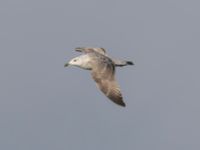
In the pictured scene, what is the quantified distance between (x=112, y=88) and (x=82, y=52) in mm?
12934

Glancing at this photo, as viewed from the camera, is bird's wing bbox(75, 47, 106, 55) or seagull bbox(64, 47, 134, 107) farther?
bird's wing bbox(75, 47, 106, 55)

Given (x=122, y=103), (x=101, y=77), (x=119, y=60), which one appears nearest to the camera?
(x=122, y=103)

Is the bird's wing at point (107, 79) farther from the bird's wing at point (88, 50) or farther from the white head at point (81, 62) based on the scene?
the bird's wing at point (88, 50)

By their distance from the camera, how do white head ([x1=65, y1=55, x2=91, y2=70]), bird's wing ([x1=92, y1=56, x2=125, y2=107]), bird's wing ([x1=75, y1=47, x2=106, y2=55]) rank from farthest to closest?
bird's wing ([x1=75, y1=47, x2=106, y2=55]), white head ([x1=65, y1=55, x2=91, y2=70]), bird's wing ([x1=92, y1=56, x2=125, y2=107])

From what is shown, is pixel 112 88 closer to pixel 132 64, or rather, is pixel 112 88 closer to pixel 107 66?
pixel 107 66

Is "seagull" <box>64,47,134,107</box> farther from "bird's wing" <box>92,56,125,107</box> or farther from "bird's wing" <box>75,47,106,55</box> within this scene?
"bird's wing" <box>75,47,106,55</box>

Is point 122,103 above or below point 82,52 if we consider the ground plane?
below

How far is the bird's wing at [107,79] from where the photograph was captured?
216 feet

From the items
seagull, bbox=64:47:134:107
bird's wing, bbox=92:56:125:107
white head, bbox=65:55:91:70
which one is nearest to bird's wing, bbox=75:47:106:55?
seagull, bbox=64:47:134:107

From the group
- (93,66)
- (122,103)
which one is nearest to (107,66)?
(93,66)

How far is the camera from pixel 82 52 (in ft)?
260

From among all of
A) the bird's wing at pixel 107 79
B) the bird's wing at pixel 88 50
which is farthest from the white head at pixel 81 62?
the bird's wing at pixel 88 50

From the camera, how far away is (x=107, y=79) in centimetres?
6844

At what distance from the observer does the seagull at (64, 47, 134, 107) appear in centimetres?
6619
